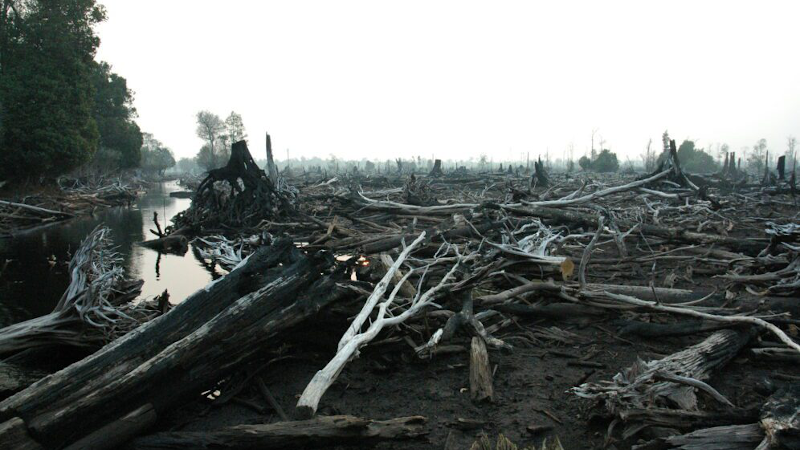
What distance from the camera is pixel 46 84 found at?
20031 mm

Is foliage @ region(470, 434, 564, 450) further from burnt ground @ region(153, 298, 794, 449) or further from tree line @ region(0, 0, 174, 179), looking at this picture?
tree line @ region(0, 0, 174, 179)

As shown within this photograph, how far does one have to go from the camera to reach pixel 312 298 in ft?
14.1

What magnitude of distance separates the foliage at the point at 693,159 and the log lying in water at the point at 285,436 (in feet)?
195

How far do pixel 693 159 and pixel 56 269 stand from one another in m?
63.1

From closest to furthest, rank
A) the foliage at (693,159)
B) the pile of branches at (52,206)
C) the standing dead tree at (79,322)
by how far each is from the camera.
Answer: the standing dead tree at (79,322) → the pile of branches at (52,206) → the foliage at (693,159)

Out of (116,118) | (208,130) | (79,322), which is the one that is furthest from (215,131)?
(79,322)

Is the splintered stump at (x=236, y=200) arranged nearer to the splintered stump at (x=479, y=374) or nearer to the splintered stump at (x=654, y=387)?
the splintered stump at (x=479, y=374)

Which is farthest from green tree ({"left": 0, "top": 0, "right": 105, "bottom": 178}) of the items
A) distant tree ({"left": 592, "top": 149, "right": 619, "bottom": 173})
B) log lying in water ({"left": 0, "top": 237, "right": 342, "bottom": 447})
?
distant tree ({"left": 592, "top": 149, "right": 619, "bottom": 173})

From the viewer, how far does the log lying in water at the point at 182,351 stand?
2.88 m

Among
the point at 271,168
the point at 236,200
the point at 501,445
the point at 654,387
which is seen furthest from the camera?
the point at 271,168

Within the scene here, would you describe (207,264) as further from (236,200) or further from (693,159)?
(693,159)

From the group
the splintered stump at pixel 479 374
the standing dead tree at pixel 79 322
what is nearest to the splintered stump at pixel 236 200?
the standing dead tree at pixel 79 322

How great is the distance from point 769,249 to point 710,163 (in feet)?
189

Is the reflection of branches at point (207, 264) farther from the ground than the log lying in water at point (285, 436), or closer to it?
closer to it
